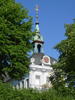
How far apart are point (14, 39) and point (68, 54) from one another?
6930 millimetres

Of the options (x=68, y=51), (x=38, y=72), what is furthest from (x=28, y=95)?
(x=38, y=72)

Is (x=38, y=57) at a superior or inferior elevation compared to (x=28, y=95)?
superior

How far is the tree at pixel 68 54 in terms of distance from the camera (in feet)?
104

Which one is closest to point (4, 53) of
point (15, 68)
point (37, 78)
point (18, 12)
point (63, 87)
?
point (15, 68)

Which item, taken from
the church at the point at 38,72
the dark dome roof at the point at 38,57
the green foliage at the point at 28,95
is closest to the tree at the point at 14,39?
the green foliage at the point at 28,95

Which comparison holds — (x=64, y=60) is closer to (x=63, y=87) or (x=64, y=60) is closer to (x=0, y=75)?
(x=63, y=87)

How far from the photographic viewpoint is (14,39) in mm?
37062

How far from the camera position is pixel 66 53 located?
32.8 metres

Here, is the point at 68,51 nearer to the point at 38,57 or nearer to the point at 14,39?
the point at 14,39

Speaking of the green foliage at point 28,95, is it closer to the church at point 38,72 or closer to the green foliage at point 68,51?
the green foliage at point 68,51

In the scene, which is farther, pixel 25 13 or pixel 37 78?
pixel 37 78

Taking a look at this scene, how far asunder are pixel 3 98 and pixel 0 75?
1156 centimetres

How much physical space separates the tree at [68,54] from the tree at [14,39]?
13.1ft

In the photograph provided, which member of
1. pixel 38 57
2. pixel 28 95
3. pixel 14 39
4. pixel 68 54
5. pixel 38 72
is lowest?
pixel 28 95
